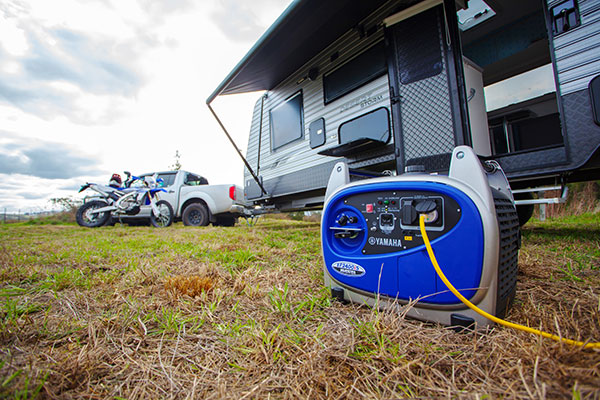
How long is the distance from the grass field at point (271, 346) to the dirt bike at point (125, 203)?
561cm

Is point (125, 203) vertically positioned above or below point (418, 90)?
below

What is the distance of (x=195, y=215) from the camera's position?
22.6 ft

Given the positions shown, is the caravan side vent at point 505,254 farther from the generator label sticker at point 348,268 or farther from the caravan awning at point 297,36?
the caravan awning at point 297,36

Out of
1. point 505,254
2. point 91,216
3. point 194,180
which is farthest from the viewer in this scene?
point 194,180

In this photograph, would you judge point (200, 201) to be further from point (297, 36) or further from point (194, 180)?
point (297, 36)

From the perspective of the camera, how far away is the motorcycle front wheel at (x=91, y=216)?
709 cm

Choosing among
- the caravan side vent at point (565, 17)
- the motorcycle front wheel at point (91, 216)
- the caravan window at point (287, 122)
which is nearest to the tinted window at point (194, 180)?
the motorcycle front wheel at point (91, 216)

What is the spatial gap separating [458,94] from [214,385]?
9.38 feet

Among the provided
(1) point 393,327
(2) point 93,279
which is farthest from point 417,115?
(2) point 93,279

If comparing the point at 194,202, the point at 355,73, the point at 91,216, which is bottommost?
the point at 91,216

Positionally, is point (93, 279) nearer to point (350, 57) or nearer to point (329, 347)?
point (329, 347)

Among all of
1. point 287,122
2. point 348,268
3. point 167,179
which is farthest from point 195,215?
point 348,268

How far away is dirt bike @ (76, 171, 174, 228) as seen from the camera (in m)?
6.79

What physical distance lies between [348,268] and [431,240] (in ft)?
1.30
